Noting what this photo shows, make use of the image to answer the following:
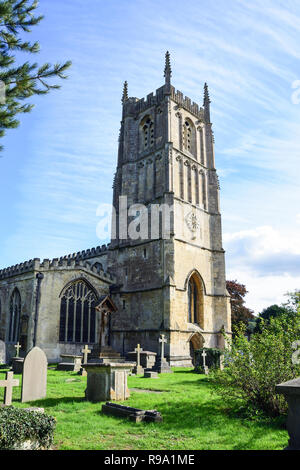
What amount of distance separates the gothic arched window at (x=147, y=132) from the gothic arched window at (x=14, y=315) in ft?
51.9

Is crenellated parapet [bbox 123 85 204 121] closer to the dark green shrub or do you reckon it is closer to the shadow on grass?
the dark green shrub

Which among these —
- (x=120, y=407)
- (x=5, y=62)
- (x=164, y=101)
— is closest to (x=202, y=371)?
(x=120, y=407)

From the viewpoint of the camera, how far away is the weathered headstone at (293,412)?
15.6ft

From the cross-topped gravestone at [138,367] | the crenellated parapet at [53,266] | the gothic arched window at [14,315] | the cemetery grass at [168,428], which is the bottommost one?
the cross-topped gravestone at [138,367]

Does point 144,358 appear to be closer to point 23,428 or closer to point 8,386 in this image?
point 8,386

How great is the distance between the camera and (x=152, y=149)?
29422 millimetres

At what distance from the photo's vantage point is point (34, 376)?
9.02 metres

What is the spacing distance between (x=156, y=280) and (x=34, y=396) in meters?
16.0

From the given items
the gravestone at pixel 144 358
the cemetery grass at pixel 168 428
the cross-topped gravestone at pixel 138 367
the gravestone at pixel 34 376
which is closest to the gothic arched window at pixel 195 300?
the gravestone at pixel 144 358

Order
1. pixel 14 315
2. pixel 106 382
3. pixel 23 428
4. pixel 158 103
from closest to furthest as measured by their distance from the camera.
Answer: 1. pixel 23 428
2. pixel 106 382
3. pixel 14 315
4. pixel 158 103

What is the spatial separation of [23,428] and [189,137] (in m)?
29.1

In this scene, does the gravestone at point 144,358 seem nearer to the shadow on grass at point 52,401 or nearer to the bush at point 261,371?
the shadow on grass at point 52,401

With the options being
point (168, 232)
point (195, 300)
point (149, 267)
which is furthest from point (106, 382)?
point (195, 300)
